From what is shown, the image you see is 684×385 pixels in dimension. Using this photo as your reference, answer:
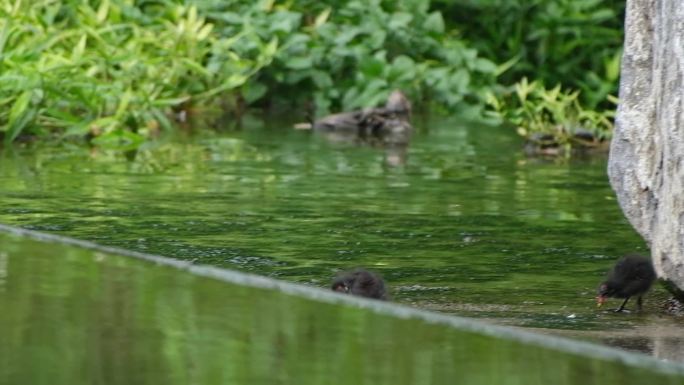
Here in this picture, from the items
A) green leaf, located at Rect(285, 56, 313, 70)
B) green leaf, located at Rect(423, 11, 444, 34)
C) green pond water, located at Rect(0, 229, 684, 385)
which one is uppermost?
green leaf, located at Rect(423, 11, 444, 34)

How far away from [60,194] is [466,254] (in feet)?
7.27

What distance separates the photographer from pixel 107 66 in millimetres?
11195

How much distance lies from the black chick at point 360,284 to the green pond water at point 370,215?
0.59 ft

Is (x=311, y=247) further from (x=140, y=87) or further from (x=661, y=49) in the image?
(x=140, y=87)

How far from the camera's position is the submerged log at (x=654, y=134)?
179 inches

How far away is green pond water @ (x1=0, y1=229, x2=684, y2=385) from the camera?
8.11 ft

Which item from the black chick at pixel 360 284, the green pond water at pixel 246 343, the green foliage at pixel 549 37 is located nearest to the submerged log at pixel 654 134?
the black chick at pixel 360 284

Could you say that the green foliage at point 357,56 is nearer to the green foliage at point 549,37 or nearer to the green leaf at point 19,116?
the green foliage at point 549,37

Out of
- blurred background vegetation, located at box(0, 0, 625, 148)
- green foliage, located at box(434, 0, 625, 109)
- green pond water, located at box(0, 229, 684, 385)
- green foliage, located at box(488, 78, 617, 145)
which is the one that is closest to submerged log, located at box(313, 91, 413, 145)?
blurred background vegetation, located at box(0, 0, 625, 148)

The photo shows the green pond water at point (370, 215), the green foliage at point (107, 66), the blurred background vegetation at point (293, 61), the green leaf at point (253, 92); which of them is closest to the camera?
the green pond water at point (370, 215)

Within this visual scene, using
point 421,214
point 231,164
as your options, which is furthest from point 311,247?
point 231,164

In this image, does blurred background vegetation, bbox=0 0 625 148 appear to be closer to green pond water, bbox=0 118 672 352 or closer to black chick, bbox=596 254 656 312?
green pond water, bbox=0 118 672 352

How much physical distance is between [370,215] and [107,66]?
14.6ft

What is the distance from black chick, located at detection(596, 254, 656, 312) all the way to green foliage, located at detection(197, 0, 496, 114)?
718 centimetres
